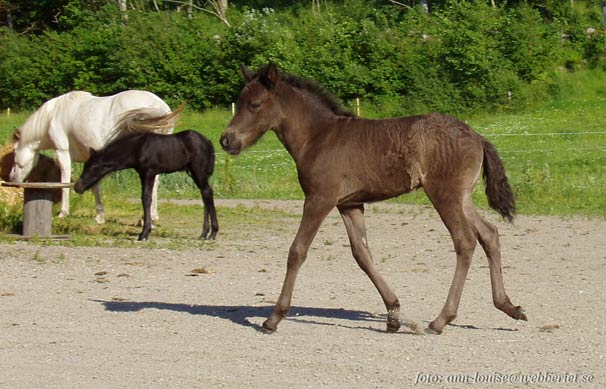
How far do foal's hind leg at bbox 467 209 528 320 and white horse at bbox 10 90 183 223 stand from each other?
891 centimetres

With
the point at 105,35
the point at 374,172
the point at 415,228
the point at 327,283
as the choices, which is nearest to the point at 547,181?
the point at 415,228

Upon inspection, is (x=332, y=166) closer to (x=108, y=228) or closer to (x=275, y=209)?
(x=108, y=228)

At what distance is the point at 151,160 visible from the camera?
15789 millimetres

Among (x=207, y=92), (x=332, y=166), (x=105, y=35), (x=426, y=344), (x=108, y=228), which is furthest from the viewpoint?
(x=105, y=35)

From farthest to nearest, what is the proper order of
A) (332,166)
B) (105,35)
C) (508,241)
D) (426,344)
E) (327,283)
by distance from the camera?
1. (105,35)
2. (508,241)
3. (327,283)
4. (332,166)
5. (426,344)

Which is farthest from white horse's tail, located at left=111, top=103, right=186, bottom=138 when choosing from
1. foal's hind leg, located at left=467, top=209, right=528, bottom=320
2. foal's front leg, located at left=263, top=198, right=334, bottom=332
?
foal's hind leg, located at left=467, top=209, right=528, bottom=320

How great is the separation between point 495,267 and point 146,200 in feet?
23.3

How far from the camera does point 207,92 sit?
4525 centimetres

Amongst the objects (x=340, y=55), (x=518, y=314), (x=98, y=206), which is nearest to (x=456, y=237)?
(x=518, y=314)

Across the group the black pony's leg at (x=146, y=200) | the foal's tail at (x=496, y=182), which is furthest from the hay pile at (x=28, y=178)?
the foal's tail at (x=496, y=182)

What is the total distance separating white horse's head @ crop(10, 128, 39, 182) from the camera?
715 inches

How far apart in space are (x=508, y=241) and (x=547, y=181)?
6048 mm

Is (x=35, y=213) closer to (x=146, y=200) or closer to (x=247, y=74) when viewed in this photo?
(x=146, y=200)

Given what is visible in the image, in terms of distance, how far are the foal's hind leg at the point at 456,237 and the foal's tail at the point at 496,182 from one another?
1.42 ft
